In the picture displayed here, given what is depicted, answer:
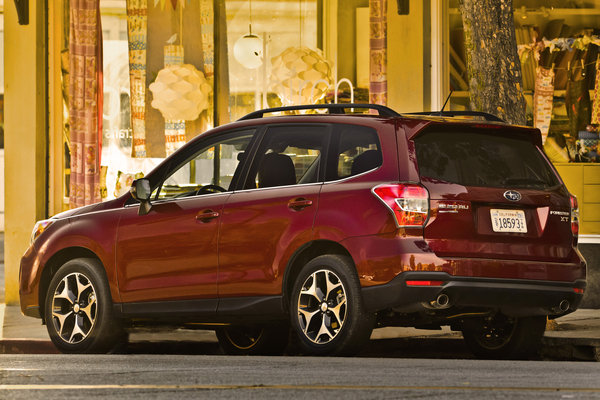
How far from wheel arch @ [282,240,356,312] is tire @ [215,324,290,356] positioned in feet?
4.14

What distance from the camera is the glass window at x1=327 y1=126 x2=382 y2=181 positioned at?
8367mm

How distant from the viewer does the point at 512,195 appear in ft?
27.5

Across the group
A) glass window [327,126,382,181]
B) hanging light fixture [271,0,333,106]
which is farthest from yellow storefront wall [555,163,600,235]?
glass window [327,126,382,181]

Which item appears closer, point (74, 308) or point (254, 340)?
point (74, 308)

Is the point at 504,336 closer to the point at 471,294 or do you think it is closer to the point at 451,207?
the point at 471,294

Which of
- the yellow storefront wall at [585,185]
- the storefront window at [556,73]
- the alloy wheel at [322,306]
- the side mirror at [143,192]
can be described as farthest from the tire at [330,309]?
the yellow storefront wall at [585,185]

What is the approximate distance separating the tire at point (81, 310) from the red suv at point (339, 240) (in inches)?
0.4

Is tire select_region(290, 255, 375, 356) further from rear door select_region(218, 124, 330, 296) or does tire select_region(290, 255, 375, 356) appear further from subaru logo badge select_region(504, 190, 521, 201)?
subaru logo badge select_region(504, 190, 521, 201)

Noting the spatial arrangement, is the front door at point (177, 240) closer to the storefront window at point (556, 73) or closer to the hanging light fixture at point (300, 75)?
the hanging light fixture at point (300, 75)

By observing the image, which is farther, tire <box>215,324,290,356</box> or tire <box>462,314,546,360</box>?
tire <box>215,324,290,356</box>

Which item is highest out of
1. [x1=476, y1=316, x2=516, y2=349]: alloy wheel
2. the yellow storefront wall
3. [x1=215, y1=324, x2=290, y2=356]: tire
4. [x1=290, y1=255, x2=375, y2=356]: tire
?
the yellow storefront wall

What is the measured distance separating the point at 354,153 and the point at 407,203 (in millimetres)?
714

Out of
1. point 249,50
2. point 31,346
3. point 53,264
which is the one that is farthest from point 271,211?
point 249,50

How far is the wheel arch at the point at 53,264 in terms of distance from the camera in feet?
32.8
